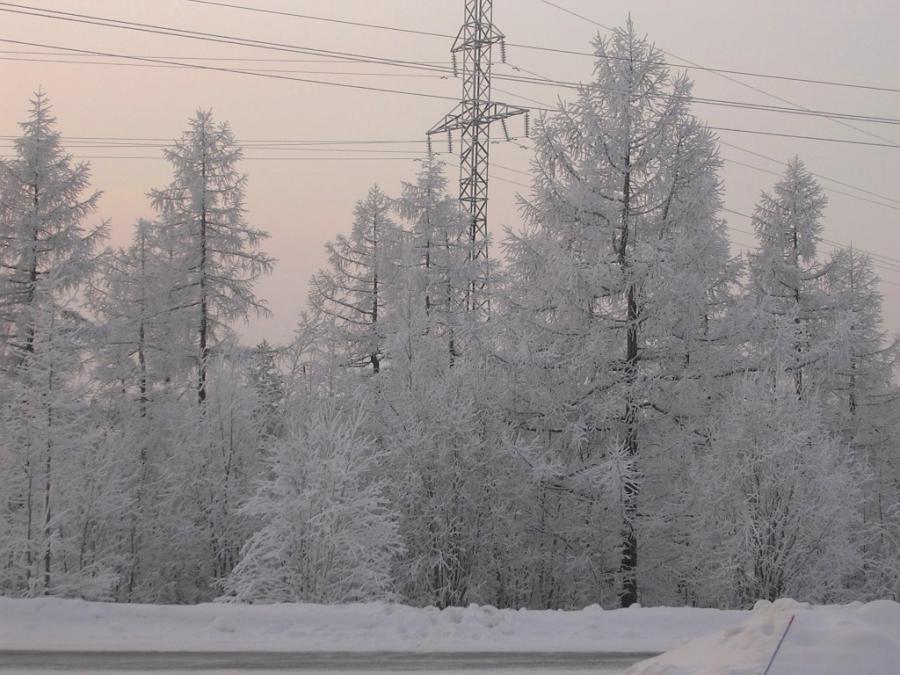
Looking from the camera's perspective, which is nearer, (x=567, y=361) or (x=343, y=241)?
(x=567, y=361)

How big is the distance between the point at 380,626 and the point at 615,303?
359 inches

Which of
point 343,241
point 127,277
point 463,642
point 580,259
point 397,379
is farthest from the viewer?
point 343,241

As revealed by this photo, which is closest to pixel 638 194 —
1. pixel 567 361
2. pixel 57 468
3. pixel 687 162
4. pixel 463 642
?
pixel 687 162

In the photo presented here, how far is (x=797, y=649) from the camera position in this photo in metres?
5.71

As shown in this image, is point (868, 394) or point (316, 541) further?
point (868, 394)

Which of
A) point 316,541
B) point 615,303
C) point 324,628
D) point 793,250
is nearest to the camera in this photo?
point 324,628

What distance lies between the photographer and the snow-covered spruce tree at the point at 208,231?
23.4m

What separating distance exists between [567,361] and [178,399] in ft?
38.0

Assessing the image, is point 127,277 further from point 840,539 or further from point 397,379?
point 840,539

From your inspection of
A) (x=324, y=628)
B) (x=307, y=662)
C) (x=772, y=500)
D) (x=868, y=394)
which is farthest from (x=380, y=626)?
(x=868, y=394)

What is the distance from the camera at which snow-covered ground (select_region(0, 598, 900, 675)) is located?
7352mm

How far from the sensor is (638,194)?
629 inches

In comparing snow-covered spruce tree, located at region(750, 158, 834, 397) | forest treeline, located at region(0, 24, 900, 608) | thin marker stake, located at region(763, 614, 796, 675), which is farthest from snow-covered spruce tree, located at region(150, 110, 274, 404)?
thin marker stake, located at region(763, 614, 796, 675)

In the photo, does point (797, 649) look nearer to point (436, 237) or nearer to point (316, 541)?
point (316, 541)
